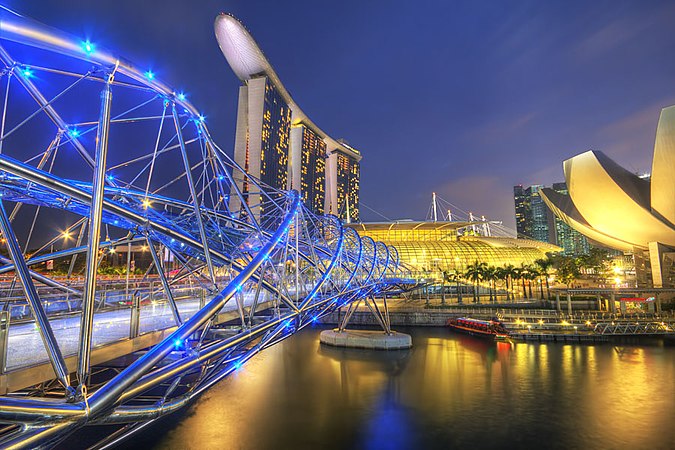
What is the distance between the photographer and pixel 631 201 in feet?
204

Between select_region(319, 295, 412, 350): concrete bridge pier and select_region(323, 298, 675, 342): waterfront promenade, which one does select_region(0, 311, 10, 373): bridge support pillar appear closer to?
select_region(319, 295, 412, 350): concrete bridge pier

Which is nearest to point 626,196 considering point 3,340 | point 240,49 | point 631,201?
point 631,201

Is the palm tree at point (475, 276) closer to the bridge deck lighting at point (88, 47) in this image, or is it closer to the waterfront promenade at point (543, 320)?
the waterfront promenade at point (543, 320)

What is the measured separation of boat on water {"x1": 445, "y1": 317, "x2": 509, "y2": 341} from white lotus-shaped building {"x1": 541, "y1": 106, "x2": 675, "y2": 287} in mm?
33111

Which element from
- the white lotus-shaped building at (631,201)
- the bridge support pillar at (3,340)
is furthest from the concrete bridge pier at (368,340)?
the white lotus-shaped building at (631,201)

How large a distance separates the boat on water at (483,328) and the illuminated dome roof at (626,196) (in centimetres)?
3332

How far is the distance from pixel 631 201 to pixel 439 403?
5708 cm

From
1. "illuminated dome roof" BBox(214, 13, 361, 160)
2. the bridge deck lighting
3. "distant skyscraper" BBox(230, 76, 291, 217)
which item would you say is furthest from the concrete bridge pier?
"illuminated dome roof" BBox(214, 13, 361, 160)

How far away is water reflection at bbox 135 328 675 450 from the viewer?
19.8 m

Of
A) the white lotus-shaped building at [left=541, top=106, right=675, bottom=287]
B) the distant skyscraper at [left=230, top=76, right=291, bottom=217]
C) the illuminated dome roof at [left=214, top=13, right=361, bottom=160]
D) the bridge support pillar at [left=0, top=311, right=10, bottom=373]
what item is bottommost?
the bridge support pillar at [left=0, top=311, right=10, bottom=373]

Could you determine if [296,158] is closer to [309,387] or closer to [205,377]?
[309,387]

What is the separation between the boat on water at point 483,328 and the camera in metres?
44.7

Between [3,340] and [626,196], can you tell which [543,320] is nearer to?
[626,196]

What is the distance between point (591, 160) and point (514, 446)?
59305 mm
